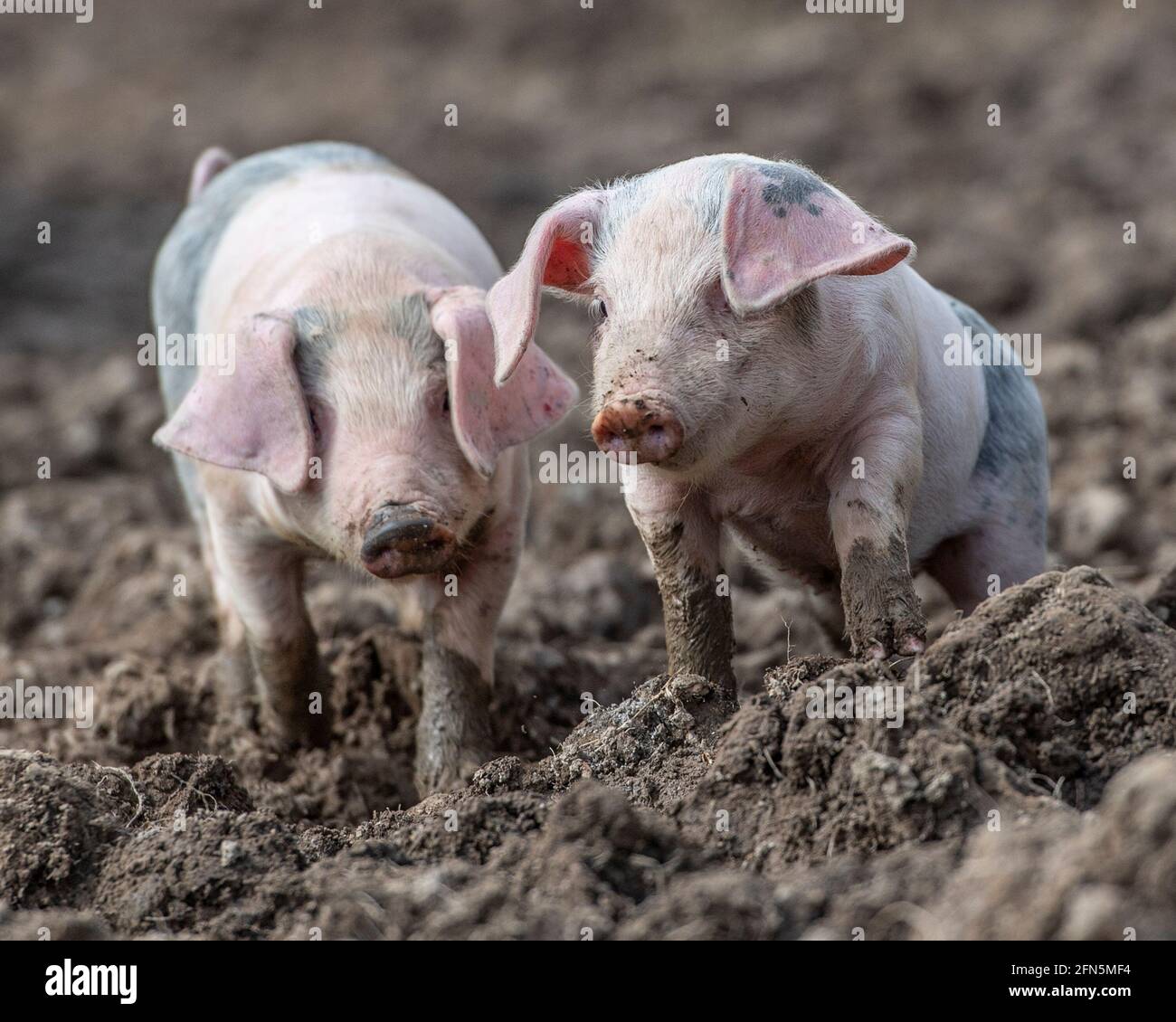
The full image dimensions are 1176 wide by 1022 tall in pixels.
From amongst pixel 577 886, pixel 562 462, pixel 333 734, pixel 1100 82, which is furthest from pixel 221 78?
pixel 577 886

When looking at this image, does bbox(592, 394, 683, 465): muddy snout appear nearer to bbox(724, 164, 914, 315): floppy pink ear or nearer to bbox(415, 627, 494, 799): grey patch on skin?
bbox(724, 164, 914, 315): floppy pink ear

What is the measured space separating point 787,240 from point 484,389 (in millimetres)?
1139

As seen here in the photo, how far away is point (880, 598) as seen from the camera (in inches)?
164

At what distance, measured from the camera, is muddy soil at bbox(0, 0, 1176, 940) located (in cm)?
328

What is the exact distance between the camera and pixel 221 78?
51.8 ft

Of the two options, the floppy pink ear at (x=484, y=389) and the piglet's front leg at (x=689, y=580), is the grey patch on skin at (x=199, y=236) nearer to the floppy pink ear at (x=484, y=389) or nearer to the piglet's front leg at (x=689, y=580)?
the floppy pink ear at (x=484, y=389)

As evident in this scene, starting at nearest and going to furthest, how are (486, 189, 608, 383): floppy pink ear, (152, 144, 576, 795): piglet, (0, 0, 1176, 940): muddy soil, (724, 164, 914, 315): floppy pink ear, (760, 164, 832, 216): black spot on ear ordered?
(0, 0, 1176, 940): muddy soil < (724, 164, 914, 315): floppy pink ear < (760, 164, 832, 216): black spot on ear < (486, 189, 608, 383): floppy pink ear < (152, 144, 576, 795): piglet

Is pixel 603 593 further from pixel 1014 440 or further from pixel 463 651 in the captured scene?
pixel 1014 440

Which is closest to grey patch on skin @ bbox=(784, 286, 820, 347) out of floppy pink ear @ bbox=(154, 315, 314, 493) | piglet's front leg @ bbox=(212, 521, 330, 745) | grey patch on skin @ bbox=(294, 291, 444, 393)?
grey patch on skin @ bbox=(294, 291, 444, 393)

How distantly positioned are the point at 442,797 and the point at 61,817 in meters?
0.80

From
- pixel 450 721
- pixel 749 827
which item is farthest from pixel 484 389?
pixel 749 827

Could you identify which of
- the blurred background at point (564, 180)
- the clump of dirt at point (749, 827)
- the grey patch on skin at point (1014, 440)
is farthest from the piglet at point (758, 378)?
the blurred background at point (564, 180)

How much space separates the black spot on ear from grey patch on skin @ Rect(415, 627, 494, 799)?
1.78 m

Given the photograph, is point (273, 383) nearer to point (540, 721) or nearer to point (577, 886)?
point (540, 721)
